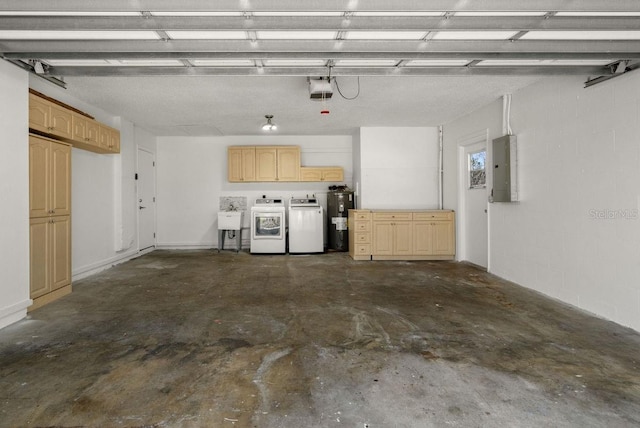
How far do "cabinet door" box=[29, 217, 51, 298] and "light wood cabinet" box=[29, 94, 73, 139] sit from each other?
3.12ft

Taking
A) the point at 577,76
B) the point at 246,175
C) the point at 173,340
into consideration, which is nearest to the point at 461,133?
the point at 577,76

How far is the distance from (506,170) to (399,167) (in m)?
2.49

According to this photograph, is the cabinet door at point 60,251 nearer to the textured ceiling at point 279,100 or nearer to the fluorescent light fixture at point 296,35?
the textured ceiling at point 279,100

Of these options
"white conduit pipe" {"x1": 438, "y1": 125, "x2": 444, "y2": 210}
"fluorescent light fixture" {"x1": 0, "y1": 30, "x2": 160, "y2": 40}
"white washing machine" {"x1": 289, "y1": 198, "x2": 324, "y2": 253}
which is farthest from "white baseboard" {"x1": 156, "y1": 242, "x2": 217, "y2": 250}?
"fluorescent light fixture" {"x1": 0, "y1": 30, "x2": 160, "y2": 40}

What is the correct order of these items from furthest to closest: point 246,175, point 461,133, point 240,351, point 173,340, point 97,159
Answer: point 246,175 → point 461,133 → point 97,159 → point 173,340 → point 240,351

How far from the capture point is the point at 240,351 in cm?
232

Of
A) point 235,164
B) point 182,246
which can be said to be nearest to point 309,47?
point 235,164

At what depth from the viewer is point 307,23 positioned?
87.7 inches

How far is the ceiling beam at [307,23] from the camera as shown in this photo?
85.8 inches

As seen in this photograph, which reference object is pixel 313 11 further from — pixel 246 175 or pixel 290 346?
pixel 246 175

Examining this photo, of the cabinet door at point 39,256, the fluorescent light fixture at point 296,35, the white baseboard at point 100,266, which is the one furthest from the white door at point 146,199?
the fluorescent light fixture at point 296,35

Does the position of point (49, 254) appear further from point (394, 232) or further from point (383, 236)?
point (394, 232)

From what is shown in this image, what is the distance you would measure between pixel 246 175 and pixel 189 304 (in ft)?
12.9

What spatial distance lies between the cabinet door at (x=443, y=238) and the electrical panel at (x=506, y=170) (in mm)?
1538
